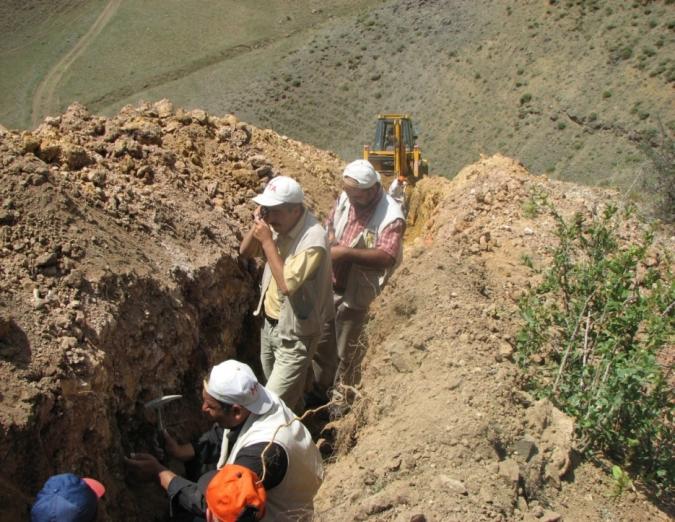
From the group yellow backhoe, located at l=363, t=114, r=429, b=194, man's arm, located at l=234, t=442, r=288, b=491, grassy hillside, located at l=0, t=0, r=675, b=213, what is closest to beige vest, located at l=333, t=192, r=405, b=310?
man's arm, located at l=234, t=442, r=288, b=491

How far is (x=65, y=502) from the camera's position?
2787 mm

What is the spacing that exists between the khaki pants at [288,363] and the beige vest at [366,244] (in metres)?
0.83

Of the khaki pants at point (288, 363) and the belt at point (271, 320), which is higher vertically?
the belt at point (271, 320)

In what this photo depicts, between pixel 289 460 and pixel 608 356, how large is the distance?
1840 mm

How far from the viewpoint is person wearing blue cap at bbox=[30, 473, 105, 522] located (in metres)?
2.77

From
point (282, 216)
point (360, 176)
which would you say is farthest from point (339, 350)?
point (282, 216)

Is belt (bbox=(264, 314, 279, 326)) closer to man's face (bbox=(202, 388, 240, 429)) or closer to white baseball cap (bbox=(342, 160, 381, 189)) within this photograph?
white baseball cap (bbox=(342, 160, 381, 189))

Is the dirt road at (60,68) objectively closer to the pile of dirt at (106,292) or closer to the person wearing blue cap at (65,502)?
the pile of dirt at (106,292)

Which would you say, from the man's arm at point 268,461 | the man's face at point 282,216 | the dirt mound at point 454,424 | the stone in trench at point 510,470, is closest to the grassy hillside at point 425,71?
the dirt mound at point 454,424

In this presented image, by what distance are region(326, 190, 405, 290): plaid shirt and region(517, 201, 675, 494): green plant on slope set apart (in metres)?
0.99

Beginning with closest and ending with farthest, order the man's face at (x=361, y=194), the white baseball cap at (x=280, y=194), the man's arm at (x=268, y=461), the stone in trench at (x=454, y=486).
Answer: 1. the man's arm at (x=268, y=461)
2. the stone in trench at (x=454, y=486)
3. the white baseball cap at (x=280, y=194)
4. the man's face at (x=361, y=194)

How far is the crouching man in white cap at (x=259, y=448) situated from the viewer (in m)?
3.19

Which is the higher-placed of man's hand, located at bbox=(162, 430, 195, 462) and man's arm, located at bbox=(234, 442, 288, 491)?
man's arm, located at bbox=(234, 442, 288, 491)

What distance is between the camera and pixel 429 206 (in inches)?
463
